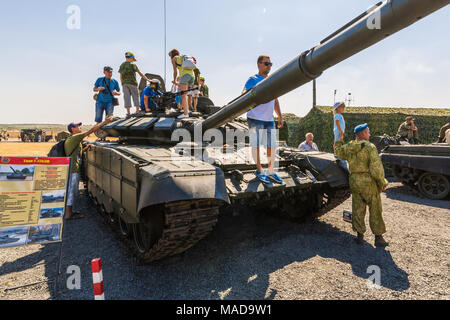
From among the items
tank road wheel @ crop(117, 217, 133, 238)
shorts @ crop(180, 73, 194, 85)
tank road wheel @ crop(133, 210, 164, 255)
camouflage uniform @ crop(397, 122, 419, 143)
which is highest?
shorts @ crop(180, 73, 194, 85)

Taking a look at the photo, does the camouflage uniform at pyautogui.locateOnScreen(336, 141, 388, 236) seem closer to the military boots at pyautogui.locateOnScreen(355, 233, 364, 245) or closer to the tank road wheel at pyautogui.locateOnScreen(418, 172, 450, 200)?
the military boots at pyautogui.locateOnScreen(355, 233, 364, 245)

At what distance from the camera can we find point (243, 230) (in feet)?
18.3

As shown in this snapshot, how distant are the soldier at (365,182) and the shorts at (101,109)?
20.2 ft

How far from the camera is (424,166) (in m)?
8.38

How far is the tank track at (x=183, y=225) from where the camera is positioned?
3.33 meters

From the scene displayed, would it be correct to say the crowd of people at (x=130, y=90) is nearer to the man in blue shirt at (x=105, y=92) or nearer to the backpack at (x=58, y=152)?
the man in blue shirt at (x=105, y=92)

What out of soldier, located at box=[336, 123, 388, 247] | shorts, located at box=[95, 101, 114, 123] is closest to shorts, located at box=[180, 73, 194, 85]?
shorts, located at box=[95, 101, 114, 123]

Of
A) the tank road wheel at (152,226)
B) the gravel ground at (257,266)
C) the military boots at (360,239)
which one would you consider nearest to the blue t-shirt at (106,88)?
the gravel ground at (257,266)

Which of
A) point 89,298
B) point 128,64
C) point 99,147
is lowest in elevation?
point 89,298

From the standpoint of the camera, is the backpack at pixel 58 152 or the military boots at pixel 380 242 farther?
the backpack at pixel 58 152

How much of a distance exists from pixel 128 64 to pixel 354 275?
286 inches

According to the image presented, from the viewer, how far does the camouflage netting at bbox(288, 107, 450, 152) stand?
46.2 feet

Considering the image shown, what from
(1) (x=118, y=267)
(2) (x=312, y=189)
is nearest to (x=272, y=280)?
A: (2) (x=312, y=189)
